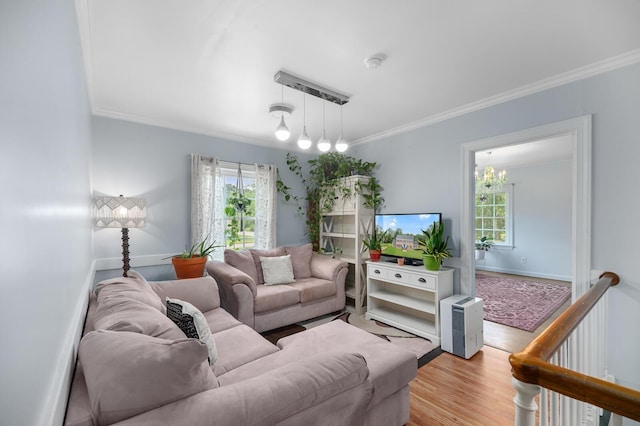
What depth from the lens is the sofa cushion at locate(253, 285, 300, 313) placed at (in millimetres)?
2926

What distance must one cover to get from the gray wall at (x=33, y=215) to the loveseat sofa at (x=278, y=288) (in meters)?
1.75

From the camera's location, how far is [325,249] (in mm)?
4465

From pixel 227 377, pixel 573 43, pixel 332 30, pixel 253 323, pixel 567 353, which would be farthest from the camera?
pixel 253 323

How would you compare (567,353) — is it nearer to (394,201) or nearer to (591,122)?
(591,122)

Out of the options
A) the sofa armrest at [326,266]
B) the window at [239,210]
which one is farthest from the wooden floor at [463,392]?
the window at [239,210]

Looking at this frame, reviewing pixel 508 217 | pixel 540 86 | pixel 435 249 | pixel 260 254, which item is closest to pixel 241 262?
pixel 260 254

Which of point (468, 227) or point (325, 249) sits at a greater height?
point (468, 227)

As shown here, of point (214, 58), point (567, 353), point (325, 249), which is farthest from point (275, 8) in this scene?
point (325, 249)

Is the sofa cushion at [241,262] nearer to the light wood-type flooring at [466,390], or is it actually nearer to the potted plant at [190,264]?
the potted plant at [190,264]

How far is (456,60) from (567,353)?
199 cm

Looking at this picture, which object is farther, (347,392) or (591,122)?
(591,122)

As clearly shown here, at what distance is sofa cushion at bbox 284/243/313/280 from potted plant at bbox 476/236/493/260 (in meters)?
4.70

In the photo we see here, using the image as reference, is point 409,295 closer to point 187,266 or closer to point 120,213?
point 187,266

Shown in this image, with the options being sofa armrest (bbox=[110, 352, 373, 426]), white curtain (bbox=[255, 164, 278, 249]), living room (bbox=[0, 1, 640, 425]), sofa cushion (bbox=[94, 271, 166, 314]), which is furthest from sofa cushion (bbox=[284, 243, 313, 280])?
sofa armrest (bbox=[110, 352, 373, 426])
